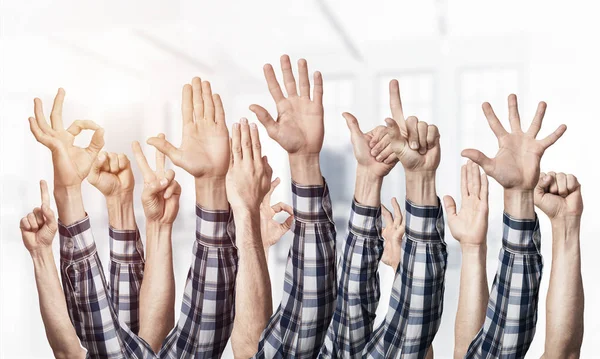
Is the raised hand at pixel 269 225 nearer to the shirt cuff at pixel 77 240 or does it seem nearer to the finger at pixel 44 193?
the shirt cuff at pixel 77 240

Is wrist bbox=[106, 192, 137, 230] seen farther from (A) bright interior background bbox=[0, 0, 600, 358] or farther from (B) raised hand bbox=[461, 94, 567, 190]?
(B) raised hand bbox=[461, 94, 567, 190]

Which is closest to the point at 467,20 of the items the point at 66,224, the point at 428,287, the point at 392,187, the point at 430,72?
the point at 430,72

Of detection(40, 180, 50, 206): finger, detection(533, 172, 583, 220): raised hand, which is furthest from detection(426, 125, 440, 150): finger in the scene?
detection(40, 180, 50, 206): finger

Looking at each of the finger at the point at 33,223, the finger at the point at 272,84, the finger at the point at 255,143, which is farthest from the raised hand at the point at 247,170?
the finger at the point at 33,223

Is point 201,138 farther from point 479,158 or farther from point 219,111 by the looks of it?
point 479,158

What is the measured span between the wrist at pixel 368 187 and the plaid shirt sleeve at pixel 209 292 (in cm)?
27

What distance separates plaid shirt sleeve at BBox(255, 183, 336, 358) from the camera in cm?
137

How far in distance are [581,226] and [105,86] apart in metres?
1.07

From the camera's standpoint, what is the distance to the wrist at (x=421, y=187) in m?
1.31

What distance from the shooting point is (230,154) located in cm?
144

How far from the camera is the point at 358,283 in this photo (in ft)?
4.50

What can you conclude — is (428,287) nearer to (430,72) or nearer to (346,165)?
(346,165)

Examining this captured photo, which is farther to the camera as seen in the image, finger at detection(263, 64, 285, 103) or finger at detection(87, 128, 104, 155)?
finger at detection(87, 128, 104, 155)

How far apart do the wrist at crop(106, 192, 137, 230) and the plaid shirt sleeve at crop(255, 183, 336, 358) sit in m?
0.39
